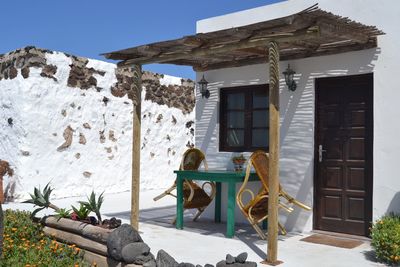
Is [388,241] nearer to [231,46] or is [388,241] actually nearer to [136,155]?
[231,46]

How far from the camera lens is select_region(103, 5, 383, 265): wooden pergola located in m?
4.36

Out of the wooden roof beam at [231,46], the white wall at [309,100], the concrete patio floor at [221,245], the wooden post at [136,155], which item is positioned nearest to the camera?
the wooden roof beam at [231,46]

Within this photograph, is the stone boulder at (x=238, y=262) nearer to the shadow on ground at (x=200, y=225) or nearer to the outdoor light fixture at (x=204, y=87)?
the shadow on ground at (x=200, y=225)

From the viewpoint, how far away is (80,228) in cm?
463

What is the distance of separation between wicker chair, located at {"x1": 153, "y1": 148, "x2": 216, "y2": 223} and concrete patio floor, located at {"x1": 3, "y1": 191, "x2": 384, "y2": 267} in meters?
0.29

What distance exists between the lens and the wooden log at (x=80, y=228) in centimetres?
438

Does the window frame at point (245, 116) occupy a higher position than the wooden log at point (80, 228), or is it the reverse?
the window frame at point (245, 116)

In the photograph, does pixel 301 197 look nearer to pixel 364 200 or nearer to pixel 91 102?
pixel 364 200

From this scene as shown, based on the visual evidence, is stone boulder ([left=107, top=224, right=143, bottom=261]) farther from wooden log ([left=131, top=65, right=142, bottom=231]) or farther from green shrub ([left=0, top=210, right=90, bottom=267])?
wooden log ([left=131, top=65, right=142, bottom=231])

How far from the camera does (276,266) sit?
4.39 meters

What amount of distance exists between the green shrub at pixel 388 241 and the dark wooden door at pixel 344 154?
883mm

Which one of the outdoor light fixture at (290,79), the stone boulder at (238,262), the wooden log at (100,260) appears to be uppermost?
the outdoor light fixture at (290,79)

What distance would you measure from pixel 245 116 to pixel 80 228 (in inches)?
121

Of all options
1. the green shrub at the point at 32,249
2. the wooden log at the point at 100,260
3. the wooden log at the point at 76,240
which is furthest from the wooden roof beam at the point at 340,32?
the green shrub at the point at 32,249
